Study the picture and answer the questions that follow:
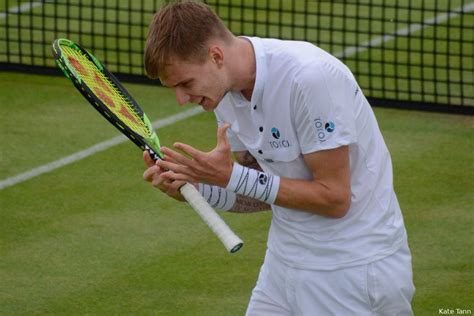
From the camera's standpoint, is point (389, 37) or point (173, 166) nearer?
point (173, 166)

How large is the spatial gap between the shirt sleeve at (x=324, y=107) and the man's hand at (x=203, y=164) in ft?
0.92

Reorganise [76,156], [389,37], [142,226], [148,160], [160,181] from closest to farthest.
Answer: [160,181], [148,160], [142,226], [76,156], [389,37]

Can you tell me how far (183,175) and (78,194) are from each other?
168 inches

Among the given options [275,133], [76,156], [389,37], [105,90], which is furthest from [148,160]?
[389,37]

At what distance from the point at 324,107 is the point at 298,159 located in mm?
299

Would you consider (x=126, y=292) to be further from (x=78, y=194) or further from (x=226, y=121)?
(x=226, y=121)

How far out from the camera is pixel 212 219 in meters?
4.53

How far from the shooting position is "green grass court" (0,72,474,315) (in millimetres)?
6828

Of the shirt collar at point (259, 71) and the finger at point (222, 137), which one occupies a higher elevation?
the shirt collar at point (259, 71)

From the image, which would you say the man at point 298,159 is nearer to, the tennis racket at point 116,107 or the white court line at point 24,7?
the tennis racket at point 116,107

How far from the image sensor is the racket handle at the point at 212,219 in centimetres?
447

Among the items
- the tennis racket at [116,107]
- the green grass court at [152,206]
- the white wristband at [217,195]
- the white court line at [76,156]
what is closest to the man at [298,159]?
the tennis racket at [116,107]

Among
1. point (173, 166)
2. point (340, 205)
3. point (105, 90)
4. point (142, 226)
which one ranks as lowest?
point (142, 226)

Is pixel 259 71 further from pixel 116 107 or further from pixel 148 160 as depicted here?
pixel 116 107
